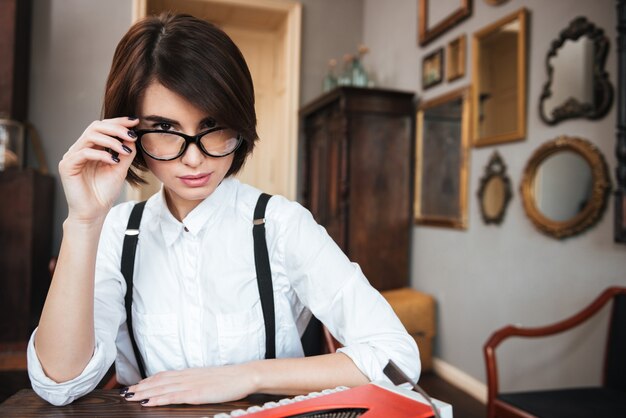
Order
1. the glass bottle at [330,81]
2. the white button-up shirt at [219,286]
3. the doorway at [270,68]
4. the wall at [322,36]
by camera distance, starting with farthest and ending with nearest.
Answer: the wall at [322,36] → the doorway at [270,68] → the glass bottle at [330,81] → the white button-up shirt at [219,286]

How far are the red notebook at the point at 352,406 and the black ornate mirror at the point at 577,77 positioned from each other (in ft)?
6.38

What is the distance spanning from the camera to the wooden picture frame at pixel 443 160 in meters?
3.18

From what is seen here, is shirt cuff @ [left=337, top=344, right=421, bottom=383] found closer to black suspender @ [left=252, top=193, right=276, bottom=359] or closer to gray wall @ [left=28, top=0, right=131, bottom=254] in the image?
black suspender @ [left=252, top=193, right=276, bottom=359]

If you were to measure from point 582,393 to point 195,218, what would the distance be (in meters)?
1.58

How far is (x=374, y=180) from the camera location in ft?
12.3

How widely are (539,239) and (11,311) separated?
3.55m

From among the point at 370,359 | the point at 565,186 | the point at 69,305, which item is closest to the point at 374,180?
the point at 565,186

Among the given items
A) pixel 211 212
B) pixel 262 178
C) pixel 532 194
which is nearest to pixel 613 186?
pixel 532 194

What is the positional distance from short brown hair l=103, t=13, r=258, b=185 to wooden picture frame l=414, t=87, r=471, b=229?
8.17ft

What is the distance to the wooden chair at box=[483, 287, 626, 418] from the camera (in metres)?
1.68

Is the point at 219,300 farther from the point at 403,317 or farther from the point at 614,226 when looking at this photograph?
the point at 403,317

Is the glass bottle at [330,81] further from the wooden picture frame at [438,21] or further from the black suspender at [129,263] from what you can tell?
the black suspender at [129,263]

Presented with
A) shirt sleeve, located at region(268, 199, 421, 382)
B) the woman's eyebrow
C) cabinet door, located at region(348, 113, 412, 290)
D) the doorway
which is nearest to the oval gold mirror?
cabinet door, located at region(348, 113, 412, 290)

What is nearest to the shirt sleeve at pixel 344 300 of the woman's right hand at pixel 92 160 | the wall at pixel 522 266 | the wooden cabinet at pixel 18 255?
the woman's right hand at pixel 92 160
